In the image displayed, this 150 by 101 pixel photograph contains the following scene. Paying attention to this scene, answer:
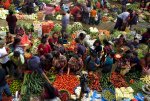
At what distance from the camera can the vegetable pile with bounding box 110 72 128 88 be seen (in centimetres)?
1321

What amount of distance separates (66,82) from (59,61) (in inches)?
34.9

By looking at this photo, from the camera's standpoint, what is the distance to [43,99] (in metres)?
10.7

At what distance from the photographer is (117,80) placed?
13312 mm

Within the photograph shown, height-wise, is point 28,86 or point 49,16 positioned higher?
point 49,16

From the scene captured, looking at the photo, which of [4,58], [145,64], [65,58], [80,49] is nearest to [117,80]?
[145,64]

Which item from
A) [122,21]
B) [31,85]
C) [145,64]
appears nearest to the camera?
[31,85]

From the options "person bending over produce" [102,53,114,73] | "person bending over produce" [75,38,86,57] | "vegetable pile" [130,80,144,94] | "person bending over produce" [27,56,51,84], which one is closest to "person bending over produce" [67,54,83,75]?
"person bending over produce" [75,38,86,57]

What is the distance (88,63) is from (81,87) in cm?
191

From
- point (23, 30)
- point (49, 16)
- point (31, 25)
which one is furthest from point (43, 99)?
point (49, 16)

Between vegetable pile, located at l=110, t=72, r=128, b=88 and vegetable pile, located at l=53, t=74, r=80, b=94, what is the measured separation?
1439 millimetres

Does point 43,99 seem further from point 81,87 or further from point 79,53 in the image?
point 79,53

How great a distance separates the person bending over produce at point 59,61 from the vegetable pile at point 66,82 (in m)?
0.34

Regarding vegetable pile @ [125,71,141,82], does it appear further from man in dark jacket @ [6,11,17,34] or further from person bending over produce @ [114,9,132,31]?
man in dark jacket @ [6,11,17,34]

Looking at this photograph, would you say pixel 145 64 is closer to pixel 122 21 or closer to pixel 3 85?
pixel 122 21
